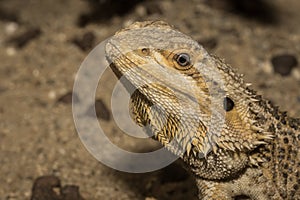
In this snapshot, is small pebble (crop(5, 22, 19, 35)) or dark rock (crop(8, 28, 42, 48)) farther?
small pebble (crop(5, 22, 19, 35))

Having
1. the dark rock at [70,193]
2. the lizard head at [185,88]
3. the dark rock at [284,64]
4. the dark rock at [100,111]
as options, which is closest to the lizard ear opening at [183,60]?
the lizard head at [185,88]

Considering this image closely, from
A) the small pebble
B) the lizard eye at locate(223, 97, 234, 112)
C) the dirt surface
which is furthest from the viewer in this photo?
the small pebble

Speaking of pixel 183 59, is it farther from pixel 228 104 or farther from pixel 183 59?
pixel 228 104

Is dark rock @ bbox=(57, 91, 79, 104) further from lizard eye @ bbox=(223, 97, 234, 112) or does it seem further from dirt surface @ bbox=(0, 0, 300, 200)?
lizard eye @ bbox=(223, 97, 234, 112)

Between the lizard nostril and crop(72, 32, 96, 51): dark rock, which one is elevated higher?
the lizard nostril

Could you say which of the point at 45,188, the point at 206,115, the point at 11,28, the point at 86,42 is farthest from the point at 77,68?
the point at 206,115

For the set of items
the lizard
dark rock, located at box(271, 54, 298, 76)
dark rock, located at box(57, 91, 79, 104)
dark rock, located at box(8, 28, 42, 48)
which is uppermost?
the lizard

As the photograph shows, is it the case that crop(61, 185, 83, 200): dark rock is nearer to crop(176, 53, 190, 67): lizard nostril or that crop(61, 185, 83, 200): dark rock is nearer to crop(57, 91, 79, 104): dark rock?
crop(57, 91, 79, 104): dark rock

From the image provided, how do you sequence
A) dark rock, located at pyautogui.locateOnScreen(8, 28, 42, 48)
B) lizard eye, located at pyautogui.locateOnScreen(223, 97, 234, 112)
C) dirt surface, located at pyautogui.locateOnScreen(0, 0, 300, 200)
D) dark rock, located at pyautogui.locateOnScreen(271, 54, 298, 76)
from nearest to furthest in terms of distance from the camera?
lizard eye, located at pyautogui.locateOnScreen(223, 97, 234, 112), dirt surface, located at pyautogui.locateOnScreen(0, 0, 300, 200), dark rock, located at pyautogui.locateOnScreen(271, 54, 298, 76), dark rock, located at pyautogui.locateOnScreen(8, 28, 42, 48)

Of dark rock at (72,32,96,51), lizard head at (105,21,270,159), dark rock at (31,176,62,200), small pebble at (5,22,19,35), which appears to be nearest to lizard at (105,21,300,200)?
lizard head at (105,21,270,159)

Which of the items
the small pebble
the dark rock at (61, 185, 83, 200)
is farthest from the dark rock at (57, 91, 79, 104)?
the small pebble
